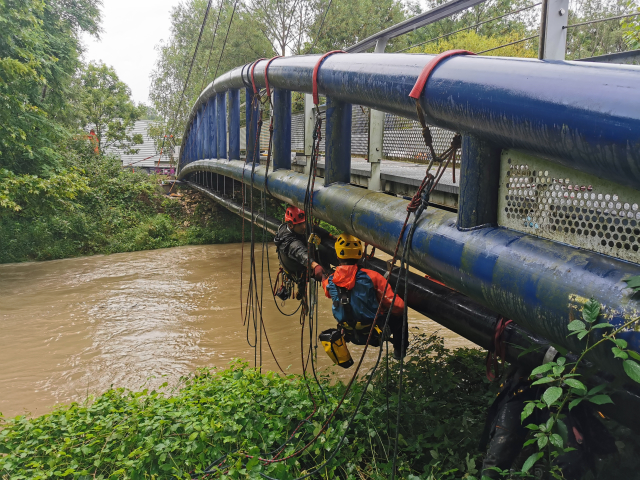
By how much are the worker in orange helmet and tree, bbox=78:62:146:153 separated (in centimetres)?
2093

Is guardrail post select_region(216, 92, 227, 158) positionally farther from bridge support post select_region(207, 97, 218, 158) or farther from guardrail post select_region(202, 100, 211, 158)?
guardrail post select_region(202, 100, 211, 158)

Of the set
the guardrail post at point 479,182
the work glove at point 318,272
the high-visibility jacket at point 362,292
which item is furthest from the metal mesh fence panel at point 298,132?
the guardrail post at point 479,182

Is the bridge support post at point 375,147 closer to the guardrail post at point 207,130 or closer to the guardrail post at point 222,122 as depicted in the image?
the guardrail post at point 222,122

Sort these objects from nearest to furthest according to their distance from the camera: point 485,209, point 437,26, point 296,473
Answer: point 485,209 < point 296,473 < point 437,26

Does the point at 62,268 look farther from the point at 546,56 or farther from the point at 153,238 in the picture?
the point at 546,56

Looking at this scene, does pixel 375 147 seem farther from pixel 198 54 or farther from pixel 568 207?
pixel 198 54

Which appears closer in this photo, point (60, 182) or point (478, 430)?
point (478, 430)

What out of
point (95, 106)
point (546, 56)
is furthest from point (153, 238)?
point (546, 56)

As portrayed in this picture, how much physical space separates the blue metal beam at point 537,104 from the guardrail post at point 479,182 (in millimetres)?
92

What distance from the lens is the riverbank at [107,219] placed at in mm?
15523

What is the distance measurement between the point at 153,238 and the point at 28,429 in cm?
1428

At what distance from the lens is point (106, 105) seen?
23891 millimetres

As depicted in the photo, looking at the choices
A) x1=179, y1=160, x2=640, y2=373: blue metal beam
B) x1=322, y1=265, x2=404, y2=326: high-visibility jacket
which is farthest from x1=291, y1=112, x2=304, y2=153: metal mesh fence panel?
x1=179, y1=160, x2=640, y2=373: blue metal beam

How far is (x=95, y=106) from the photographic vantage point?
24359mm
